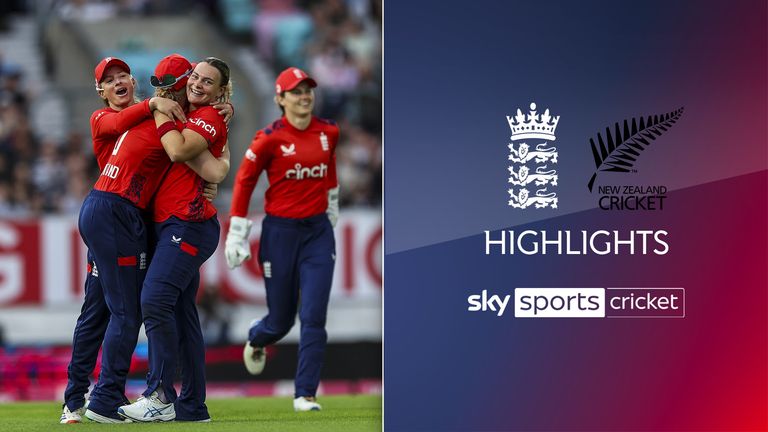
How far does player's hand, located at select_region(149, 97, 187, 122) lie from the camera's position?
6.18 m

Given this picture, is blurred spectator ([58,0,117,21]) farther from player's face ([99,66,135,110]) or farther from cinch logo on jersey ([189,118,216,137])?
cinch logo on jersey ([189,118,216,137])

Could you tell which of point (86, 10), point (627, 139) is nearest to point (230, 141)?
point (86, 10)

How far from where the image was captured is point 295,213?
7883 mm

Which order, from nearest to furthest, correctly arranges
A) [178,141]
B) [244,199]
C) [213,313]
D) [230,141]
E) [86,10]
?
[178,141], [244,199], [213,313], [230,141], [86,10]

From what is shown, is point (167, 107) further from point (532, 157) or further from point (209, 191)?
point (532, 157)

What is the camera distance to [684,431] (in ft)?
16.1

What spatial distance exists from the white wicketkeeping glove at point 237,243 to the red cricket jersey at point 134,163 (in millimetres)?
1570

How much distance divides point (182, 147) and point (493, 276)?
1.87 metres

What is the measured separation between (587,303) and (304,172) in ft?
10.5

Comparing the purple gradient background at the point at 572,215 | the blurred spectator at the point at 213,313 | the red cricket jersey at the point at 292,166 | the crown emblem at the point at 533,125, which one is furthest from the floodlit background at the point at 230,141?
the crown emblem at the point at 533,125

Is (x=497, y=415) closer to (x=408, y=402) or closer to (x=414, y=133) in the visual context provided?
(x=408, y=402)

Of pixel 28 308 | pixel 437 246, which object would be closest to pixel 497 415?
pixel 437 246

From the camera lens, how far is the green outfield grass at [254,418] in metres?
6.08

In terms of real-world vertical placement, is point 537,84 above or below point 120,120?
below
